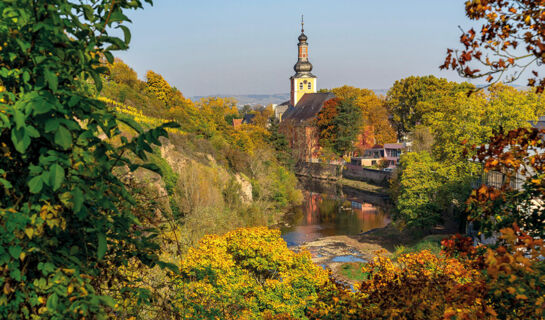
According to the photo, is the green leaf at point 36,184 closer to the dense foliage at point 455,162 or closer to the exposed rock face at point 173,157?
the exposed rock face at point 173,157

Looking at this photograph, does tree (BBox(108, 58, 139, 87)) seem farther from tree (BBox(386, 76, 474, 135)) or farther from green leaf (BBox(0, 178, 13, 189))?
Answer: green leaf (BBox(0, 178, 13, 189))

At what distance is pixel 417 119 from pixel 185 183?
4756cm

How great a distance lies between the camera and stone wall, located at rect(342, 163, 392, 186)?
207 ft

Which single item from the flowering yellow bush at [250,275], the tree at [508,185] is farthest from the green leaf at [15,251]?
the flowering yellow bush at [250,275]

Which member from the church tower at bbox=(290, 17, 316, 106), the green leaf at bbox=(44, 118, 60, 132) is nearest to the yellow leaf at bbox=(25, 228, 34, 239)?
the green leaf at bbox=(44, 118, 60, 132)

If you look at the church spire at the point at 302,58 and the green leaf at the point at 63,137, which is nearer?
the green leaf at the point at 63,137

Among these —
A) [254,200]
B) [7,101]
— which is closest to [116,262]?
[7,101]

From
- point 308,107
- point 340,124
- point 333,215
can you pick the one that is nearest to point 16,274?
point 333,215

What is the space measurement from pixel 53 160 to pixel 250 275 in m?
14.3

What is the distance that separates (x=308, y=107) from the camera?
98.3 metres

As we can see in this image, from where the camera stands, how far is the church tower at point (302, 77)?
115m

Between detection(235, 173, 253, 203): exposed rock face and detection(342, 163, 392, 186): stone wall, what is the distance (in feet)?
83.2

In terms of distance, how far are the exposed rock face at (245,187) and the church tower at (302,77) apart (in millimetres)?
74389

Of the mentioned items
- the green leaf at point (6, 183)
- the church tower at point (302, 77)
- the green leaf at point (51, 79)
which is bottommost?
the green leaf at point (6, 183)
